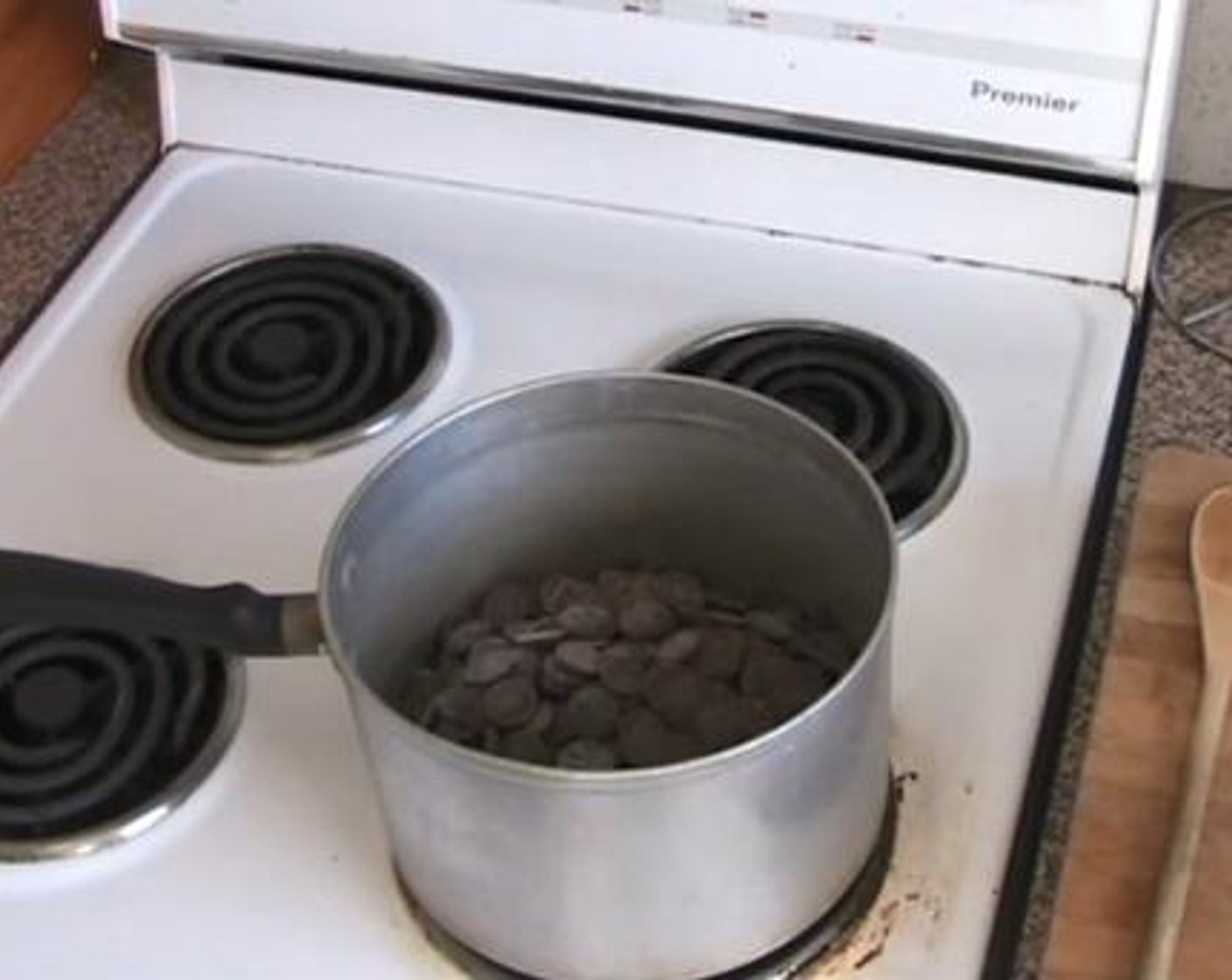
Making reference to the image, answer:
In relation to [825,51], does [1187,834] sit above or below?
below

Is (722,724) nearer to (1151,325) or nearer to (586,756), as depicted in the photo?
(586,756)

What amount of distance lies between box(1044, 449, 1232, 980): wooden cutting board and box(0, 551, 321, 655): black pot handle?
234mm

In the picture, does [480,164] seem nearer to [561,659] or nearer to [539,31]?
[539,31]

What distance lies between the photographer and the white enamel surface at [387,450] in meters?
0.66

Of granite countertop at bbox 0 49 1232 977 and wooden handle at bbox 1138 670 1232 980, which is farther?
granite countertop at bbox 0 49 1232 977

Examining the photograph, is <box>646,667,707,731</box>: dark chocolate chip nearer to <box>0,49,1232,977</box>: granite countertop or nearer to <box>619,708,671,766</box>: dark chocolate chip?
<box>619,708,671,766</box>: dark chocolate chip

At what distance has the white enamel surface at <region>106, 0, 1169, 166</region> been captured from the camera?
0.78 m

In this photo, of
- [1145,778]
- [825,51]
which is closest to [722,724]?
[1145,778]

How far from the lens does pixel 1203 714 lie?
66 cm

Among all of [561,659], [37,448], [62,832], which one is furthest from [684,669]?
[37,448]

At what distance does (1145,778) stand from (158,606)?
0.97ft

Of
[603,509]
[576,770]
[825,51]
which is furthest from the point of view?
[825,51]

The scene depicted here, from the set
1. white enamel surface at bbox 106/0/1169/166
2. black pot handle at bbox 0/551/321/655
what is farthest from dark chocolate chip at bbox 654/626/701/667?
white enamel surface at bbox 106/0/1169/166

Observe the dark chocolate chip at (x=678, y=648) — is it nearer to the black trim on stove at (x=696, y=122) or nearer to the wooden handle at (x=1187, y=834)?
the wooden handle at (x=1187, y=834)
